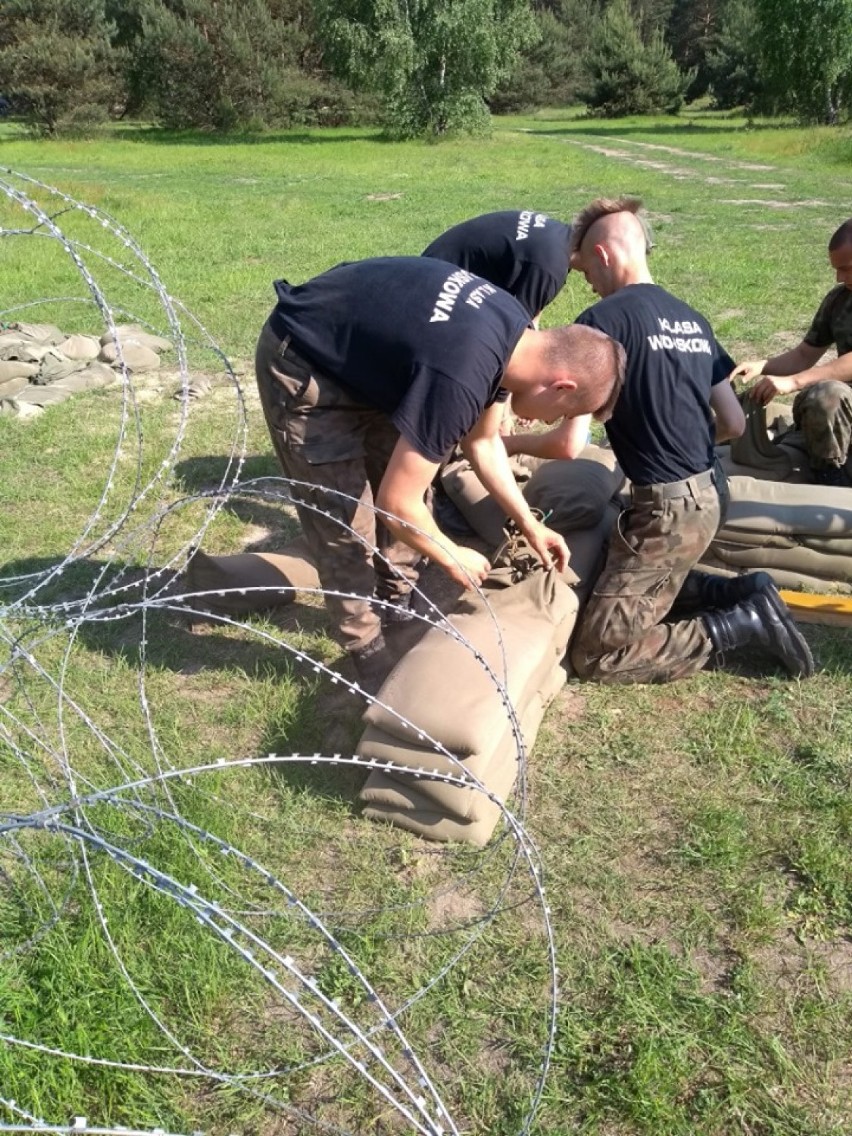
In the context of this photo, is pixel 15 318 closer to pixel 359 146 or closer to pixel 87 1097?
pixel 87 1097

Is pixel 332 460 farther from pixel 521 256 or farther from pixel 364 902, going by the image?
pixel 364 902

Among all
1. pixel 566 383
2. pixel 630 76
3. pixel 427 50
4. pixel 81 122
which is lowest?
pixel 566 383

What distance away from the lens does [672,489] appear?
12.4 ft

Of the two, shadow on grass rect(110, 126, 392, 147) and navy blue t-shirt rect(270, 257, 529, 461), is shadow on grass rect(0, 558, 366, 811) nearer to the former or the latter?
navy blue t-shirt rect(270, 257, 529, 461)

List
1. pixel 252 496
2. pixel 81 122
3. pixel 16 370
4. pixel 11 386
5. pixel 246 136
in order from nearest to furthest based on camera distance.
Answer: pixel 252 496 < pixel 11 386 < pixel 16 370 < pixel 81 122 < pixel 246 136

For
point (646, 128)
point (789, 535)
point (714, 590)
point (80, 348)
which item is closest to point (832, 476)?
point (789, 535)

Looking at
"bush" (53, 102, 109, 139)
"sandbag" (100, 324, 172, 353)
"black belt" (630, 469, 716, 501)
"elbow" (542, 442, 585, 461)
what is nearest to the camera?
"black belt" (630, 469, 716, 501)

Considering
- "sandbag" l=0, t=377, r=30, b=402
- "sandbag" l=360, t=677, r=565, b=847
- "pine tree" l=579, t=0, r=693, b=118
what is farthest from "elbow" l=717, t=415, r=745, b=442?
"pine tree" l=579, t=0, r=693, b=118

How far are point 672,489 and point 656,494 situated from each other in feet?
0.21

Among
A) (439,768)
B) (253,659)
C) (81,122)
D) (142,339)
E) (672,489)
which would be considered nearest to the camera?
(439,768)

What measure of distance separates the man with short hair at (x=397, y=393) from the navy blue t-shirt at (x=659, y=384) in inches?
20.9

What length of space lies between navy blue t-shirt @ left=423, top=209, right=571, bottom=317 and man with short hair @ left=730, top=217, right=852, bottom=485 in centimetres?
104

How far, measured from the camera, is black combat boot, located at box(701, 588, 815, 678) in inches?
153

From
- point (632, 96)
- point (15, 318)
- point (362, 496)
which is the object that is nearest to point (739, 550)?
point (362, 496)
